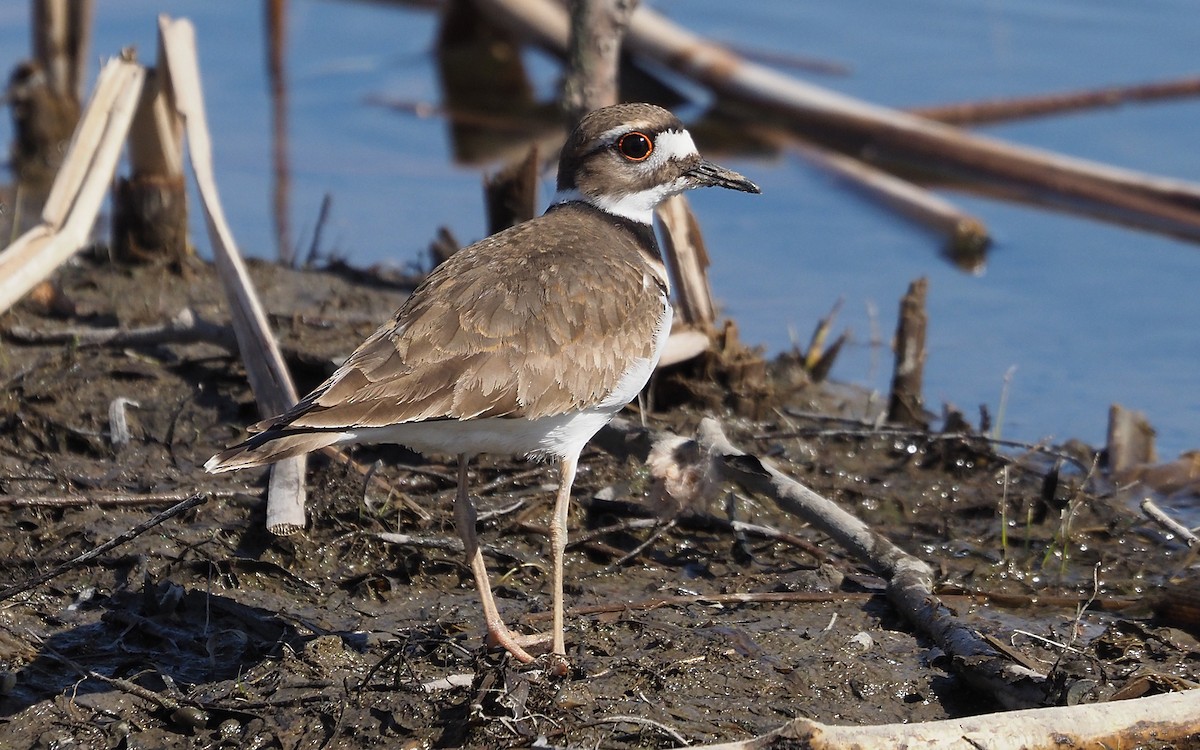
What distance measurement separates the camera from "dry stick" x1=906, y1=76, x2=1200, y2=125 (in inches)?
404

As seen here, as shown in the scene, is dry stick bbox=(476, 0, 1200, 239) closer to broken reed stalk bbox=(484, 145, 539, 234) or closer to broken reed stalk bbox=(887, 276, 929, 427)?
broken reed stalk bbox=(887, 276, 929, 427)

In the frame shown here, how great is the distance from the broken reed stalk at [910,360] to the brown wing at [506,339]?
5.89 feet

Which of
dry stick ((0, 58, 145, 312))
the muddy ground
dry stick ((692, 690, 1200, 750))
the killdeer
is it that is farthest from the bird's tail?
dry stick ((0, 58, 145, 312))

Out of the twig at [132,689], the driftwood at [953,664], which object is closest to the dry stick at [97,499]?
the twig at [132,689]

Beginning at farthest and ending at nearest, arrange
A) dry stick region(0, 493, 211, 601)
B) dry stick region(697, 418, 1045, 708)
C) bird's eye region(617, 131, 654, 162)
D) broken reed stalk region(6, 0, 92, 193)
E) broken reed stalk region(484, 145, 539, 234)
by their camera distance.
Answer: broken reed stalk region(6, 0, 92, 193) → broken reed stalk region(484, 145, 539, 234) → bird's eye region(617, 131, 654, 162) → dry stick region(0, 493, 211, 601) → dry stick region(697, 418, 1045, 708)

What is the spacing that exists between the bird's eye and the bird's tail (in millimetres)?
1804

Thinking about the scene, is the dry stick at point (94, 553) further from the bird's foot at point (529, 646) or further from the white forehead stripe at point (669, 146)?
the white forehead stripe at point (669, 146)

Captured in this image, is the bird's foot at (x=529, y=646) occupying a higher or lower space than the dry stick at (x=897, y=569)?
lower

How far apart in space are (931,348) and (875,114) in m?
2.25

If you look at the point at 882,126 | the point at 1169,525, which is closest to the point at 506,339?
the point at 1169,525

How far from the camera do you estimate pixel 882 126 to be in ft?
32.7

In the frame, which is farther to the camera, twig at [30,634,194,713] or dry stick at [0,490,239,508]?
dry stick at [0,490,239,508]

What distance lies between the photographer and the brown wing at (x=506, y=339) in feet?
14.9

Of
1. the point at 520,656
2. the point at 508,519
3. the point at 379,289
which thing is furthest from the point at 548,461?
the point at 379,289
